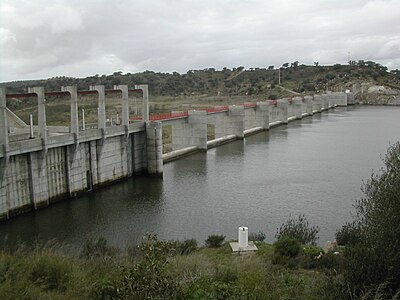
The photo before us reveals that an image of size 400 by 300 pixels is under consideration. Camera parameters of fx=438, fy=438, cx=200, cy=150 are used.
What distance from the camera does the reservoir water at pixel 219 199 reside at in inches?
706

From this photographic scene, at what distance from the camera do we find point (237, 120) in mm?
44312

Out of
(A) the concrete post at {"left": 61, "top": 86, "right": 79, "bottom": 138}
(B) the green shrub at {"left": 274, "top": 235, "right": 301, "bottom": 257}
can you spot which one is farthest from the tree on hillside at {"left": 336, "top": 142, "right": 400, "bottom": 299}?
(A) the concrete post at {"left": 61, "top": 86, "right": 79, "bottom": 138}

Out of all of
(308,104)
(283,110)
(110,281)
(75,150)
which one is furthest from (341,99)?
(110,281)

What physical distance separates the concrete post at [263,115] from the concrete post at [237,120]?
747 centimetres

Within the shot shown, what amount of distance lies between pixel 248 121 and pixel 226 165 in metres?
22.6

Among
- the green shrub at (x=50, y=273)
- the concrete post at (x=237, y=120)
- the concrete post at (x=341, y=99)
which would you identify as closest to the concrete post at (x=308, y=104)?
the concrete post at (x=341, y=99)

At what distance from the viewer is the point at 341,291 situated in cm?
718

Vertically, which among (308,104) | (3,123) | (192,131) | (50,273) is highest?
(3,123)

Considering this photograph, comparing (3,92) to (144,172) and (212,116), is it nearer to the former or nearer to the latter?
(144,172)

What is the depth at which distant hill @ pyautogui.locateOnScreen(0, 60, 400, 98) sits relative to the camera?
318ft

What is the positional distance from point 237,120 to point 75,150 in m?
23.9

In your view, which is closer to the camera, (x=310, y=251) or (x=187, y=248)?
(x=310, y=251)

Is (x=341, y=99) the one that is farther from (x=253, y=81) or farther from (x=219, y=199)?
(x=219, y=199)

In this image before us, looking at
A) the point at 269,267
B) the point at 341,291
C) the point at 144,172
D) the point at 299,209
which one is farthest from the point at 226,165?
the point at 341,291
